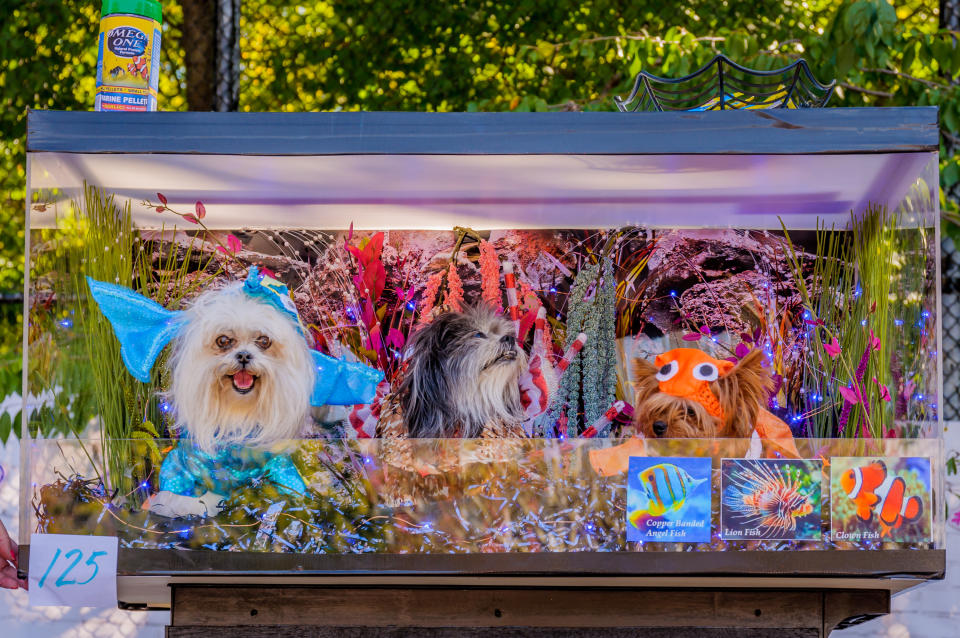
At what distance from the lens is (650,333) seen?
2.18 meters

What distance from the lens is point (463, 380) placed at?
1915 millimetres

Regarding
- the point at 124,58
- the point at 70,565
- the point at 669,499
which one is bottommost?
the point at 70,565

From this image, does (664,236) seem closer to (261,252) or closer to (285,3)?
(261,252)

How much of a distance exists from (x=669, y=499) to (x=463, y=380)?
482 mm

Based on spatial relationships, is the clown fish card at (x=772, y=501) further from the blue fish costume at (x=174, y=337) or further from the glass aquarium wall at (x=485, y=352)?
the blue fish costume at (x=174, y=337)

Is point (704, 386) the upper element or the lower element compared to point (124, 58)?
lower

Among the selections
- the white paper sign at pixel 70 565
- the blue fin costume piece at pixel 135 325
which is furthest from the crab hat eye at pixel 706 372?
the white paper sign at pixel 70 565

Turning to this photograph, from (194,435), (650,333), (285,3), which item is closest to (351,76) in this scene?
(285,3)

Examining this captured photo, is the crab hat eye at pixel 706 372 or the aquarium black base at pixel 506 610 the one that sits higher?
the crab hat eye at pixel 706 372

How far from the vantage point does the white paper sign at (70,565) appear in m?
1.69

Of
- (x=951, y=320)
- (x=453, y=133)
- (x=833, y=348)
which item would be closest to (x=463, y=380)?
(x=453, y=133)

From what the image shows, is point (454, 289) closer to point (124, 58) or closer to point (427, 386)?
point (427, 386)

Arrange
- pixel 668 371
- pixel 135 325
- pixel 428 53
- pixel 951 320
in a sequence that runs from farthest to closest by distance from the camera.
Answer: pixel 428 53 → pixel 951 320 → pixel 668 371 → pixel 135 325

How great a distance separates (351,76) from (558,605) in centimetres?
305
